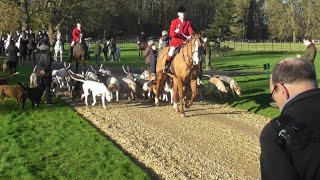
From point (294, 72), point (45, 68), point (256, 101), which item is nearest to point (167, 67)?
point (256, 101)

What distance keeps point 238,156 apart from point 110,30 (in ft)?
237

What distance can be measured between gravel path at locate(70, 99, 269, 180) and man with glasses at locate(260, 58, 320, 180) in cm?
505

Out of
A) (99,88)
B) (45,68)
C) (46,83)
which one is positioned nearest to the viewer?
(99,88)

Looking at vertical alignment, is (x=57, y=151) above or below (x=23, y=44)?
below

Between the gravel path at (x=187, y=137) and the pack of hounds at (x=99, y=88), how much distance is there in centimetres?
63

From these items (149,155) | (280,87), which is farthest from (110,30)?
(280,87)

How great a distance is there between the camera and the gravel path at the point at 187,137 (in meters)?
8.02

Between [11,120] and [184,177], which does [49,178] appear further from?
[11,120]

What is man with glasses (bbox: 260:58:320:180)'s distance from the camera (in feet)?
7.65

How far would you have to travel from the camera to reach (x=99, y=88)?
44.9 feet

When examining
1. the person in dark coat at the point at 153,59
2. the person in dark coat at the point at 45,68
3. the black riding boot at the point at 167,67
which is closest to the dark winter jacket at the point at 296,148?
the black riding boot at the point at 167,67

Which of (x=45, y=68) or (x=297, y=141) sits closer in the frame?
(x=297, y=141)

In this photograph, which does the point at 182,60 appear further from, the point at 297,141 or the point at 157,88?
the point at 297,141

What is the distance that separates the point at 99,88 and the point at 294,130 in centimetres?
1169
